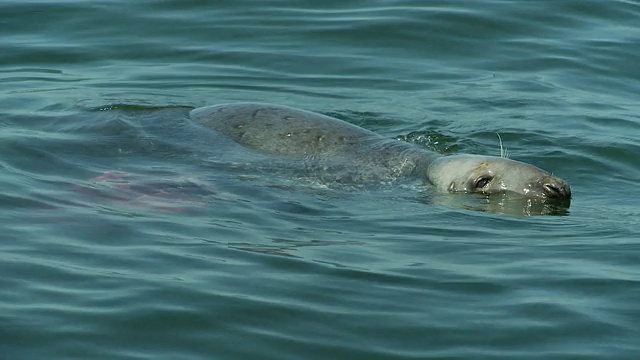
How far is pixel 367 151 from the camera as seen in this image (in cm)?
1003

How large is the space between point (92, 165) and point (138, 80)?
348 cm

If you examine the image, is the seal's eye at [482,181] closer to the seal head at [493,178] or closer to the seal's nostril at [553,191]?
the seal head at [493,178]

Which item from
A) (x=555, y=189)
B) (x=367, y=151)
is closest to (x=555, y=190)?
(x=555, y=189)

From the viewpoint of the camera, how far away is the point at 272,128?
10258 mm

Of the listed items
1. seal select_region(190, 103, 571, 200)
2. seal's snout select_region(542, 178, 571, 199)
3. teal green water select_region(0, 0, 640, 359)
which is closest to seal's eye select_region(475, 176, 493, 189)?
seal select_region(190, 103, 571, 200)

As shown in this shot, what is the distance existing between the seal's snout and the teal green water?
0.15m

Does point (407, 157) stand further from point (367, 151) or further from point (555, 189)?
point (555, 189)

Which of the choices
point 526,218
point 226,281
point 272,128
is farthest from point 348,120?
point 226,281

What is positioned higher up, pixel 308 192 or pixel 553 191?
pixel 553 191

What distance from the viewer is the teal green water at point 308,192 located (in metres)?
6.34

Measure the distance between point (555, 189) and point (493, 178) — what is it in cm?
52

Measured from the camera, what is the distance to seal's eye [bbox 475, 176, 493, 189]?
372 inches

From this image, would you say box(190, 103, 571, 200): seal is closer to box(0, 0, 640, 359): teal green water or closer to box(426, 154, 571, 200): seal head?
box(426, 154, 571, 200): seal head

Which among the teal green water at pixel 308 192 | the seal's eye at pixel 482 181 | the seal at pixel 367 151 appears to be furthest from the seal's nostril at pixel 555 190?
the seal's eye at pixel 482 181
